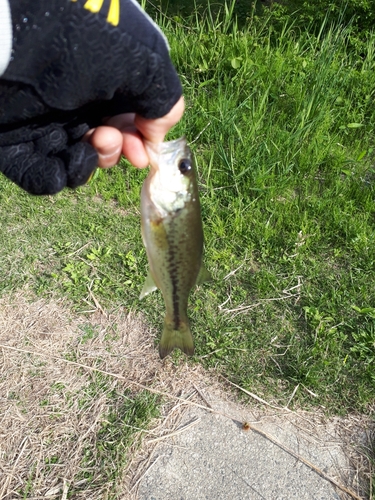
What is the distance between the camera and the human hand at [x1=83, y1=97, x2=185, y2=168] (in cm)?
173

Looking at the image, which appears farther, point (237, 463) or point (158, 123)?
point (237, 463)

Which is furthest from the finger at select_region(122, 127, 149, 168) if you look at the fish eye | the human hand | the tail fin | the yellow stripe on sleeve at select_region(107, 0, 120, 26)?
the tail fin

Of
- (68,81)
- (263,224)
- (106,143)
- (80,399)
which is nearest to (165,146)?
(106,143)

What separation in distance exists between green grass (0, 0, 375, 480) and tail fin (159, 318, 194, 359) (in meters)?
0.53

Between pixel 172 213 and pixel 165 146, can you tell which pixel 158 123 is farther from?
pixel 172 213

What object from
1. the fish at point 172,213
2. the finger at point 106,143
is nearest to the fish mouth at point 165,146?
the fish at point 172,213

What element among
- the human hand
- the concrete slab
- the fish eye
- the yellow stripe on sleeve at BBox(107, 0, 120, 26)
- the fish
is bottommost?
the concrete slab

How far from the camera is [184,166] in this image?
1.86 meters

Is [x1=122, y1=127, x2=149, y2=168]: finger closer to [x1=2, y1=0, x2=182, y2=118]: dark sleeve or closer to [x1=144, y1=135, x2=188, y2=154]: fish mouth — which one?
[x1=144, y1=135, x2=188, y2=154]: fish mouth

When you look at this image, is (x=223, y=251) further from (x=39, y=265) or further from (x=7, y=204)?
(x=7, y=204)

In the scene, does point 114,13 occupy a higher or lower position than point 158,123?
higher

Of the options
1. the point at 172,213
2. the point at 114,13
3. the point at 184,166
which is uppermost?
the point at 114,13

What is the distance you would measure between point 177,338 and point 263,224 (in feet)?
4.79

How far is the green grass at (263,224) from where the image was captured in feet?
9.65
